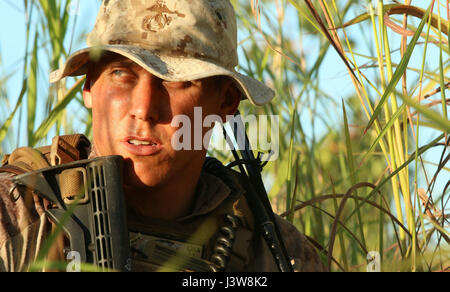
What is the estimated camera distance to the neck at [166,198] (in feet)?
6.23

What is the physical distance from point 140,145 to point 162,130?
0.06 m

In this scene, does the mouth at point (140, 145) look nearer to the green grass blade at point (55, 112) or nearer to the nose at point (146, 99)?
the nose at point (146, 99)

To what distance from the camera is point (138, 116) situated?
1.78m

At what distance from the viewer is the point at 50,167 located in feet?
5.56

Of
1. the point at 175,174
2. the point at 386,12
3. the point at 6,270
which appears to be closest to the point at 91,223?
the point at 6,270

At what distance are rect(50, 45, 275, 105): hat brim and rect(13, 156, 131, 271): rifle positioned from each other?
24cm

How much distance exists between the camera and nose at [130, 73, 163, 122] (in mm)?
1783


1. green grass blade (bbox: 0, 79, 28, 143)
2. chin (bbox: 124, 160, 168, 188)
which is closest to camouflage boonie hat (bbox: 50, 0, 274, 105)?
green grass blade (bbox: 0, 79, 28, 143)

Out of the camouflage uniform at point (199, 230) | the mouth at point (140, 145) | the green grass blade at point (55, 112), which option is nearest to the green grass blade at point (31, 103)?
the green grass blade at point (55, 112)

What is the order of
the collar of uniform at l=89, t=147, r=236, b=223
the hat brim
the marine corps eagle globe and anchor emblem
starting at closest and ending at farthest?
the hat brim → the marine corps eagle globe and anchor emblem → the collar of uniform at l=89, t=147, r=236, b=223

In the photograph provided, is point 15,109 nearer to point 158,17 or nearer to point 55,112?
point 55,112

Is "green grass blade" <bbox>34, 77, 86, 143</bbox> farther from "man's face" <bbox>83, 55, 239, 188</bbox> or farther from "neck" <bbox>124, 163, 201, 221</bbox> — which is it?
"neck" <bbox>124, 163, 201, 221</bbox>

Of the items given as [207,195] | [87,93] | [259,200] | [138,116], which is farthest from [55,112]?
[259,200]
